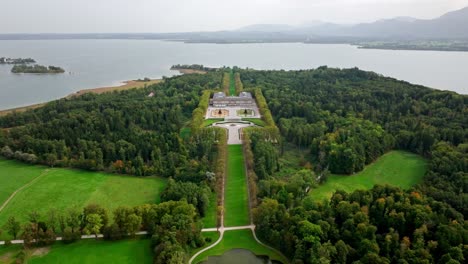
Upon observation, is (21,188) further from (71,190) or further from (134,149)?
(134,149)

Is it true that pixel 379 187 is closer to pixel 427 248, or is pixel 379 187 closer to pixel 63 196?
pixel 427 248

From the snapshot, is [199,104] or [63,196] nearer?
[63,196]

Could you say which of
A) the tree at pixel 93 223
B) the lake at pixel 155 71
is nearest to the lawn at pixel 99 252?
the tree at pixel 93 223

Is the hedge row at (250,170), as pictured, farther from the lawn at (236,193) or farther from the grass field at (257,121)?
the grass field at (257,121)

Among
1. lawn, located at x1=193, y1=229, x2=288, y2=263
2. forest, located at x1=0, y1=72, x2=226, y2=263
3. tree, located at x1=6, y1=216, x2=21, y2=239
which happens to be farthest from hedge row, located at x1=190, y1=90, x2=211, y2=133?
tree, located at x1=6, y1=216, x2=21, y2=239

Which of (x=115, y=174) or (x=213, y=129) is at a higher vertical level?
(x=213, y=129)

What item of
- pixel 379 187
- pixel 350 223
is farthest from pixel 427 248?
pixel 379 187
